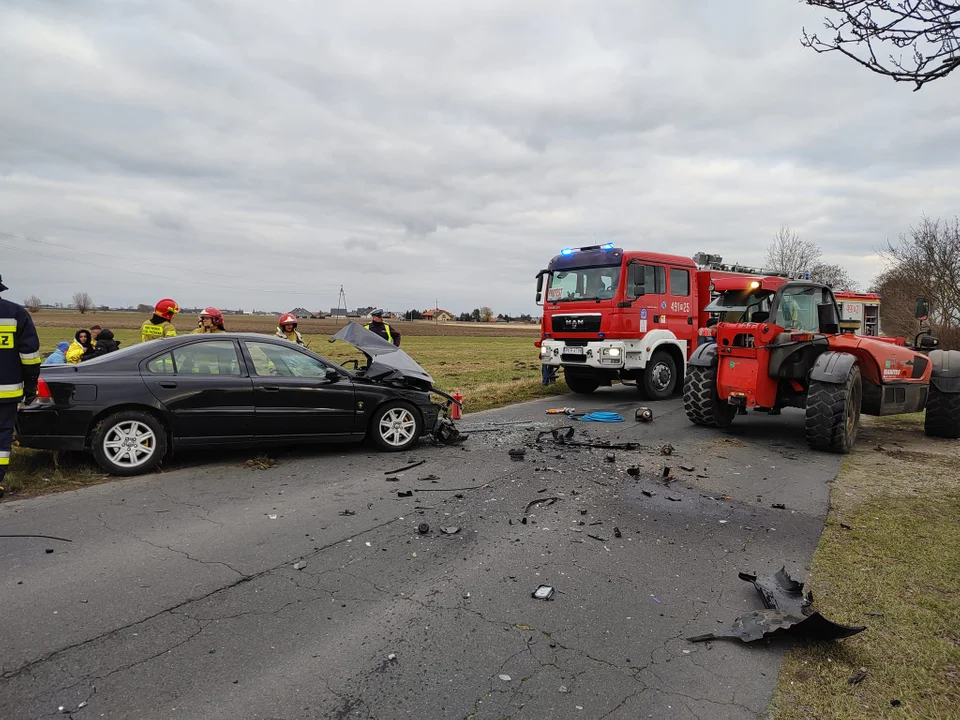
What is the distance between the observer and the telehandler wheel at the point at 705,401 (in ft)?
28.6

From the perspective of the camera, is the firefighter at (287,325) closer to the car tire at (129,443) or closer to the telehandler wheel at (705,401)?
the car tire at (129,443)

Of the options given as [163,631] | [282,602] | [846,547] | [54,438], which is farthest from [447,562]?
[54,438]

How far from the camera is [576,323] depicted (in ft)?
39.2

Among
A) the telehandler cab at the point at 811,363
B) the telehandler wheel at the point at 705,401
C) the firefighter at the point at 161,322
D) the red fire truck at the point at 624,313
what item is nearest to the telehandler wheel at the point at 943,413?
the telehandler cab at the point at 811,363

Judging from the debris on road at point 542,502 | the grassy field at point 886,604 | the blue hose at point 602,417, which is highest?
the blue hose at point 602,417

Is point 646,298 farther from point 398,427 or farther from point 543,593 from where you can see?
point 543,593

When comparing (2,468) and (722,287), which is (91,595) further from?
(722,287)

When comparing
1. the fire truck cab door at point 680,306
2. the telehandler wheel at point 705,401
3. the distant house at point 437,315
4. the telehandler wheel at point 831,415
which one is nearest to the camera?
the telehandler wheel at point 831,415

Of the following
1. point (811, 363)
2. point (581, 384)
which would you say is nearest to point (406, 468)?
point (811, 363)

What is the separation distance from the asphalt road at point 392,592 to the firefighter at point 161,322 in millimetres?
2790

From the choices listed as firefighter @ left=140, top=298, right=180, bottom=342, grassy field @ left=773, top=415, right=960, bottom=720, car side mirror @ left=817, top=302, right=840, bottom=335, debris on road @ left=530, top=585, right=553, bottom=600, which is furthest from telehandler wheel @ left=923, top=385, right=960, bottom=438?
firefighter @ left=140, top=298, right=180, bottom=342

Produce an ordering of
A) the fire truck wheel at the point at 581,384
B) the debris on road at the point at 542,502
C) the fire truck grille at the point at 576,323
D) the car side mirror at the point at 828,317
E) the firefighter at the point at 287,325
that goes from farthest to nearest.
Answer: the fire truck wheel at the point at 581,384 < the fire truck grille at the point at 576,323 < the firefighter at the point at 287,325 < the car side mirror at the point at 828,317 < the debris on road at the point at 542,502

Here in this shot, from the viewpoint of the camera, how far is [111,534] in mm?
4332

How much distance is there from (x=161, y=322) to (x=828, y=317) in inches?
375
